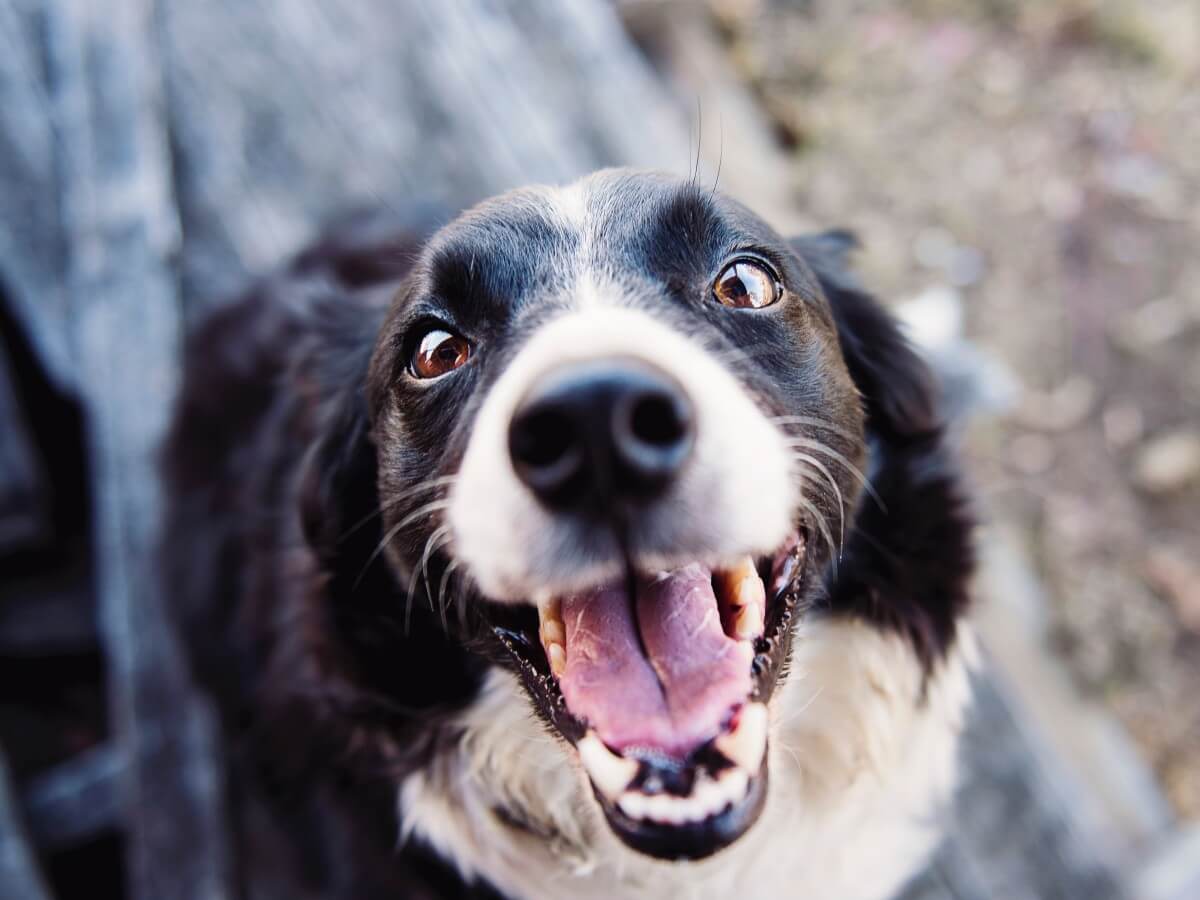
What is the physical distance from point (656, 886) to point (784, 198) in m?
2.69

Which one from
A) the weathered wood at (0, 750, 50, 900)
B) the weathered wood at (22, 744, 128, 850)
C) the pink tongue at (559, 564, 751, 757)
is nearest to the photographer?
the pink tongue at (559, 564, 751, 757)

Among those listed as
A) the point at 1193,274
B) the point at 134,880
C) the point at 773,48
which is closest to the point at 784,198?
the point at 773,48

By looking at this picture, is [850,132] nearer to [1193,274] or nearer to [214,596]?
[1193,274]

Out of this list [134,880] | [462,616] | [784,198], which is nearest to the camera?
[462,616]

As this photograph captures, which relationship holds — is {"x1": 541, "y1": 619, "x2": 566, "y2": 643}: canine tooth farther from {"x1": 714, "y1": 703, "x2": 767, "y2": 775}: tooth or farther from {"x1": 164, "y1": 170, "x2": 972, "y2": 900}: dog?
{"x1": 714, "y1": 703, "x2": 767, "y2": 775}: tooth

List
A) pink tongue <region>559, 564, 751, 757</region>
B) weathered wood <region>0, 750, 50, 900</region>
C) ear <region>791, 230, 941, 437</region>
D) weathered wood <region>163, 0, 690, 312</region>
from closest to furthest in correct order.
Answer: pink tongue <region>559, 564, 751, 757</region>, ear <region>791, 230, 941, 437</region>, weathered wood <region>0, 750, 50, 900</region>, weathered wood <region>163, 0, 690, 312</region>

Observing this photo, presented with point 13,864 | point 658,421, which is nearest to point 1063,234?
point 658,421

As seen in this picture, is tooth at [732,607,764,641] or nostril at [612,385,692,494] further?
tooth at [732,607,764,641]

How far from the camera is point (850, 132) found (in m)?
3.79

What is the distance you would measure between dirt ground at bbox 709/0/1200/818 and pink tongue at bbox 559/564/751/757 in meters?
1.99

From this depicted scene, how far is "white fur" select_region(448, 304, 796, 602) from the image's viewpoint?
3.61 ft

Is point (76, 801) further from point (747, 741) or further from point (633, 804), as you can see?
point (747, 741)

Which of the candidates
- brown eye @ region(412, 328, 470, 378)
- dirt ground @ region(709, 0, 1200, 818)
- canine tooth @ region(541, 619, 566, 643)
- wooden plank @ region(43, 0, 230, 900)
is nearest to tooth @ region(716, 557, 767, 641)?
canine tooth @ region(541, 619, 566, 643)

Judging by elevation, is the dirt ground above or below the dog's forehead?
below
